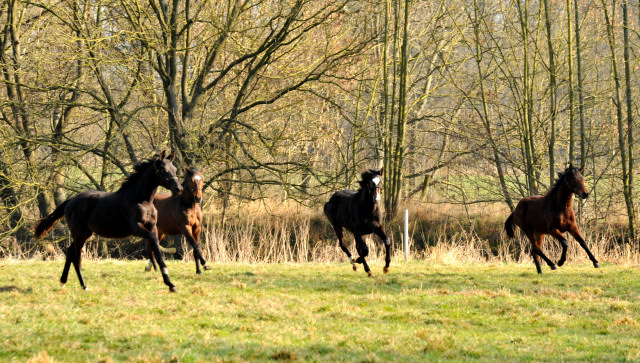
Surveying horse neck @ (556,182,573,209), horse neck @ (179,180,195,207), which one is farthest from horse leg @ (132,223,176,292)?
horse neck @ (556,182,573,209)

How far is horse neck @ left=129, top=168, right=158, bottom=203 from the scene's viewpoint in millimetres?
10376

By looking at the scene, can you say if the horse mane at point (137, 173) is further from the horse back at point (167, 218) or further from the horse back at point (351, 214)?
the horse back at point (351, 214)

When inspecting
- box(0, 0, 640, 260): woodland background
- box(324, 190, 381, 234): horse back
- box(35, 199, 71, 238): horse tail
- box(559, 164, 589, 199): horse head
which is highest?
box(0, 0, 640, 260): woodland background

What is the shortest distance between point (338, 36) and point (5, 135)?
938 centimetres

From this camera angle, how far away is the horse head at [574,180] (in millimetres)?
13516

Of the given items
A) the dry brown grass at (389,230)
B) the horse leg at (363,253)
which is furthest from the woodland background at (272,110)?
the horse leg at (363,253)

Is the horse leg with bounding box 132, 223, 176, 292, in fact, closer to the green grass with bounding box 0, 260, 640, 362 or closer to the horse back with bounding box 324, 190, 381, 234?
the green grass with bounding box 0, 260, 640, 362

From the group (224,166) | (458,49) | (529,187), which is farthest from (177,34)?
(458,49)

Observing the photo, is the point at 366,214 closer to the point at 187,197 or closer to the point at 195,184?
the point at 195,184

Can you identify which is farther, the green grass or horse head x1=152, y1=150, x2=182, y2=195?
horse head x1=152, y1=150, x2=182, y2=195

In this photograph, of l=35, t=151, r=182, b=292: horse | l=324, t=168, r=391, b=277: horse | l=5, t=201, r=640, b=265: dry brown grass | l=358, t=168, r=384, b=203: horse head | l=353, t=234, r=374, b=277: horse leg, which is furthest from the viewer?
l=5, t=201, r=640, b=265: dry brown grass

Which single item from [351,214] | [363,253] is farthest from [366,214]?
[363,253]

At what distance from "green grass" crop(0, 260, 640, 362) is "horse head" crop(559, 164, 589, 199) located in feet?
5.46

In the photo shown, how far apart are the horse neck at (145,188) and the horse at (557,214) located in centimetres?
794
